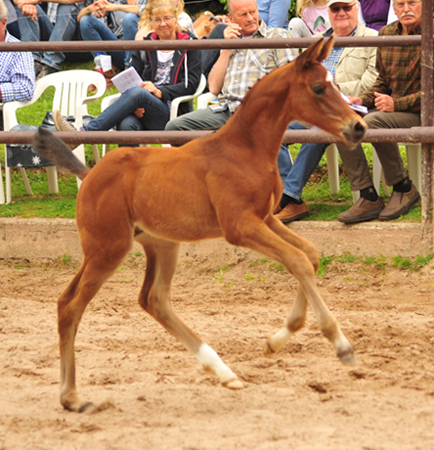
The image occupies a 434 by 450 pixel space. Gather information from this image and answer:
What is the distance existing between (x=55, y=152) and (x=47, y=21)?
684cm

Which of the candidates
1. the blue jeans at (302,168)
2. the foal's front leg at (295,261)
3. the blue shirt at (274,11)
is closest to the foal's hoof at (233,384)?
the foal's front leg at (295,261)

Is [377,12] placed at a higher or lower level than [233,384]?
higher

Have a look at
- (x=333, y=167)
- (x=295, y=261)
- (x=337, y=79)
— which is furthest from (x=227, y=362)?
(x=337, y=79)

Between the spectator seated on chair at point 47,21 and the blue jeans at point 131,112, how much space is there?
3562 millimetres

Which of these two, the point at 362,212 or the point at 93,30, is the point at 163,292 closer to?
the point at 362,212

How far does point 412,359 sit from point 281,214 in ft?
6.86

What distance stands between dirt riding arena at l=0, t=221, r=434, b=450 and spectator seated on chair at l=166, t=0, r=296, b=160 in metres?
1.15

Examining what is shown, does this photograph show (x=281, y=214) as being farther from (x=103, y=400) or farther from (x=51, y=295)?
(x=103, y=400)

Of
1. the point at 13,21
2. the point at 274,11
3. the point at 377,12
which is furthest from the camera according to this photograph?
the point at 13,21

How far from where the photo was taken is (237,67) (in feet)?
19.7

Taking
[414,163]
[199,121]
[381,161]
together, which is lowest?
[414,163]

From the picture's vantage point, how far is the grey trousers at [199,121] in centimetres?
598

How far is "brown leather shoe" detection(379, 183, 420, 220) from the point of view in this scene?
5570 mm

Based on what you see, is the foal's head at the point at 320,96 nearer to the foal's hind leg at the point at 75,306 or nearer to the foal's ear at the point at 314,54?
the foal's ear at the point at 314,54
